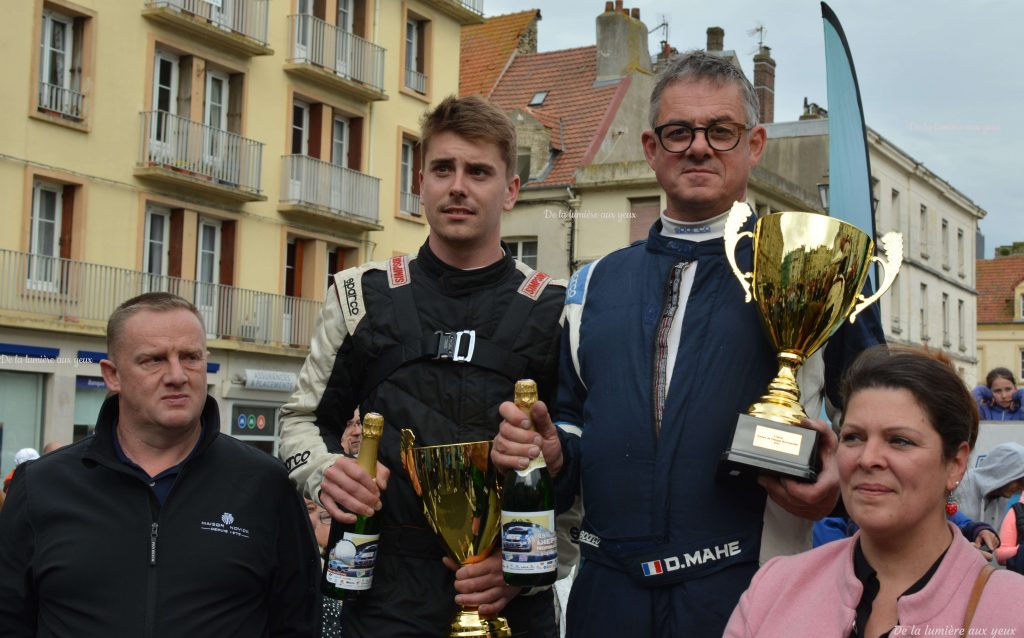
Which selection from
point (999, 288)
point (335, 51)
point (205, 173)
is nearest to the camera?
point (205, 173)

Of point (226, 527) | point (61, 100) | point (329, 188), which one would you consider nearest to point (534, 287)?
point (226, 527)

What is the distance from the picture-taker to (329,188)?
26.8m

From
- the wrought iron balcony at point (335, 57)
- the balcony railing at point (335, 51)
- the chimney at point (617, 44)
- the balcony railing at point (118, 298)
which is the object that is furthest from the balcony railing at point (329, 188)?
the chimney at point (617, 44)

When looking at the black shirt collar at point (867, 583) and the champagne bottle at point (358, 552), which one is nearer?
the black shirt collar at point (867, 583)

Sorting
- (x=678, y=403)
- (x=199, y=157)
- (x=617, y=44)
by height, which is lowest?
(x=678, y=403)

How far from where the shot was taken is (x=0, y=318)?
65.6ft

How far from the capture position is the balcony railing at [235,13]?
23539 mm

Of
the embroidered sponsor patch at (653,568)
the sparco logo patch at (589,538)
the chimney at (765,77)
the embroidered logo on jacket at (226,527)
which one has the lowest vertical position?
the embroidered logo on jacket at (226,527)

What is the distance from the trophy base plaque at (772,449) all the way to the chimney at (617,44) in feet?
114

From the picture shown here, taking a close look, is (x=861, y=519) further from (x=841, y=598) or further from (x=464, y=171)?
(x=464, y=171)

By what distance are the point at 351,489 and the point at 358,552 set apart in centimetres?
22

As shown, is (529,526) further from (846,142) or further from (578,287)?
(846,142)

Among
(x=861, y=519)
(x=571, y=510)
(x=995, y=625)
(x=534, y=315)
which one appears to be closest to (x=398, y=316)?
(x=534, y=315)

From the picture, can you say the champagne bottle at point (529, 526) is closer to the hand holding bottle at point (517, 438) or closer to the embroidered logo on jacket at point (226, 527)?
the hand holding bottle at point (517, 438)
